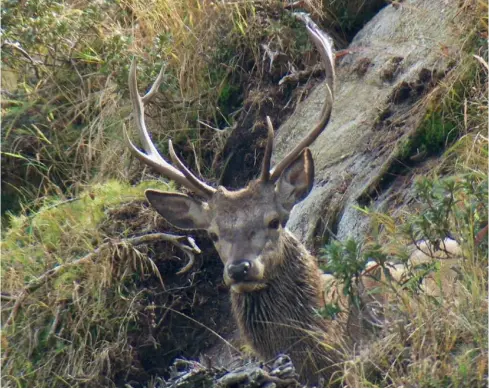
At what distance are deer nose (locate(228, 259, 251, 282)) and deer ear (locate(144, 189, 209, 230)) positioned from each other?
71cm

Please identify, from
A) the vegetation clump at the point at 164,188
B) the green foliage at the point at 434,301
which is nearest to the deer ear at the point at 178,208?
the vegetation clump at the point at 164,188

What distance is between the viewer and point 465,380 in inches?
192

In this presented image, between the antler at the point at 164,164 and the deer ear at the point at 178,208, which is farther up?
the antler at the point at 164,164

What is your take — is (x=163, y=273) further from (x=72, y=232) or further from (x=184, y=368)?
(x=184, y=368)

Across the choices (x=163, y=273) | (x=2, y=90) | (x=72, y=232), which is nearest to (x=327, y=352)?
(x=163, y=273)

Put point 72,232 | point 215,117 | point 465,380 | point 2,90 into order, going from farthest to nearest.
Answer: point 2,90, point 215,117, point 72,232, point 465,380

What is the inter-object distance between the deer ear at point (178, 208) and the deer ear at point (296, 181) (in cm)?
48

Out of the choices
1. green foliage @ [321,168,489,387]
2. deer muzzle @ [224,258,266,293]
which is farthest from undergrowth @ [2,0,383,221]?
green foliage @ [321,168,489,387]

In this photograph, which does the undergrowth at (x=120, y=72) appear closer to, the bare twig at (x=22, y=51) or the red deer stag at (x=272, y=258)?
the bare twig at (x=22, y=51)

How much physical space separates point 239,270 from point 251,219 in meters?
0.38

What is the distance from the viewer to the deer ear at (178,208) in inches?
270

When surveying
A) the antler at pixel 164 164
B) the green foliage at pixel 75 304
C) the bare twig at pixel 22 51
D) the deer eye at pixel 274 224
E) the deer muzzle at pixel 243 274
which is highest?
the antler at pixel 164 164

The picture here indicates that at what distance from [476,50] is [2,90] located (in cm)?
420

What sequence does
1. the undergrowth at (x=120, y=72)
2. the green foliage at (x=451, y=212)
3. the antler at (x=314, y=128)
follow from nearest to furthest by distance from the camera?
the green foliage at (x=451, y=212)
the antler at (x=314, y=128)
the undergrowth at (x=120, y=72)
